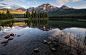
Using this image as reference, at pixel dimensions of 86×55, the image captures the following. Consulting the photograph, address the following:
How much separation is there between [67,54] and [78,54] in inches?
77.1

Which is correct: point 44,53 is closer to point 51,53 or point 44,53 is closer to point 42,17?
point 51,53

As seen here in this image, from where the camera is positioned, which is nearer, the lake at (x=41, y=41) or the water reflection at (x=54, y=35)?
the lake at (x=41, y=41)

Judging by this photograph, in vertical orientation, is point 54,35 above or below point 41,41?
above

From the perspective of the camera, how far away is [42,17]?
16250 cm

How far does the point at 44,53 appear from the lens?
10852 mm

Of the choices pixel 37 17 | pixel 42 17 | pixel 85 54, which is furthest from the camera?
pixel 42 17

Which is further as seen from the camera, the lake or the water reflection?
the water reflection

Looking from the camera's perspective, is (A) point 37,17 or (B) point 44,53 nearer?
(B) point 44,53

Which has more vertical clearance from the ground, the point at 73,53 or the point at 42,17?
the point at 42,17

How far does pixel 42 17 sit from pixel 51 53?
155136 mm

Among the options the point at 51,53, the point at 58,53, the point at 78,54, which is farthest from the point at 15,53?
the point at 78,54

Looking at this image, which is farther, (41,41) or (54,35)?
(54,35)

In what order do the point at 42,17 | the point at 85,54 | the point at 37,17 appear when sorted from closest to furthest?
the point at 85,54
the point at 37,17
the point at 42,17

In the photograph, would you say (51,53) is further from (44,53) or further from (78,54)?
(78,54)
